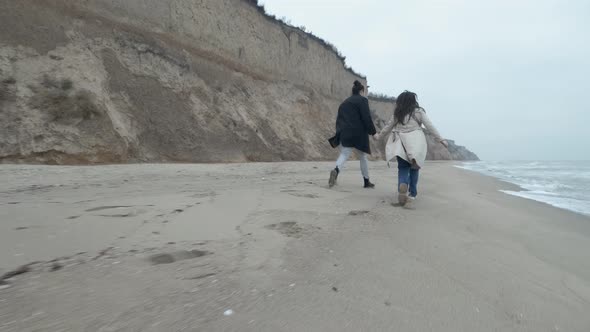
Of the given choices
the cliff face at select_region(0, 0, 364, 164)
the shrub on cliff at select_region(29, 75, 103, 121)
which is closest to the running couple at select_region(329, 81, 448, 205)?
the cliff face at select_region(0, 0, 364, 164)

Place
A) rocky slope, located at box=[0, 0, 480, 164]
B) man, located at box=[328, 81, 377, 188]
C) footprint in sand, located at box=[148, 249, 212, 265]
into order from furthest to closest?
rocky slope, located at box=[0, 0, 480, 164]
man, located at box=[328, 81, 377, 188]
footprint in sand, located at box=[148, 249, 212, 265]

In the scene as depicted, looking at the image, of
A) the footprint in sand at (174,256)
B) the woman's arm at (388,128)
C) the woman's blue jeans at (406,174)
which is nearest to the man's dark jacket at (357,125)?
the woman's arm at (388,128)

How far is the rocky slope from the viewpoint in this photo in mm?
7012

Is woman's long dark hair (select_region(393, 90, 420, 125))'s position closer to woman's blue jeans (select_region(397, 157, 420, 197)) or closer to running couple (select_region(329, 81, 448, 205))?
running couple (select_region(329, 81, 448, 205))

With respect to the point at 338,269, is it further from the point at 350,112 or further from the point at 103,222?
the point at 350,112

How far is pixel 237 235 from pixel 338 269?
2.17 ft

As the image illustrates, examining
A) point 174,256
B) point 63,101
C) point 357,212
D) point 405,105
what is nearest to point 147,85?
point 63,101

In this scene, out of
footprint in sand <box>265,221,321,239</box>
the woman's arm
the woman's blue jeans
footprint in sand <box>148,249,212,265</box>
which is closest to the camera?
footprint in sand <box>148,249,212,265</box>

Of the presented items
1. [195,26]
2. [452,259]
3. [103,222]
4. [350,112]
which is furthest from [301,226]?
[195,26]

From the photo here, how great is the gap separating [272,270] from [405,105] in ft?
10.7

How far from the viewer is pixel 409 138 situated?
3881 mm

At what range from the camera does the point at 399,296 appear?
4.15 ft

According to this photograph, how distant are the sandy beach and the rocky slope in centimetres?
540

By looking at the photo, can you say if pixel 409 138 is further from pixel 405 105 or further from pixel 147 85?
pixel 147 85
